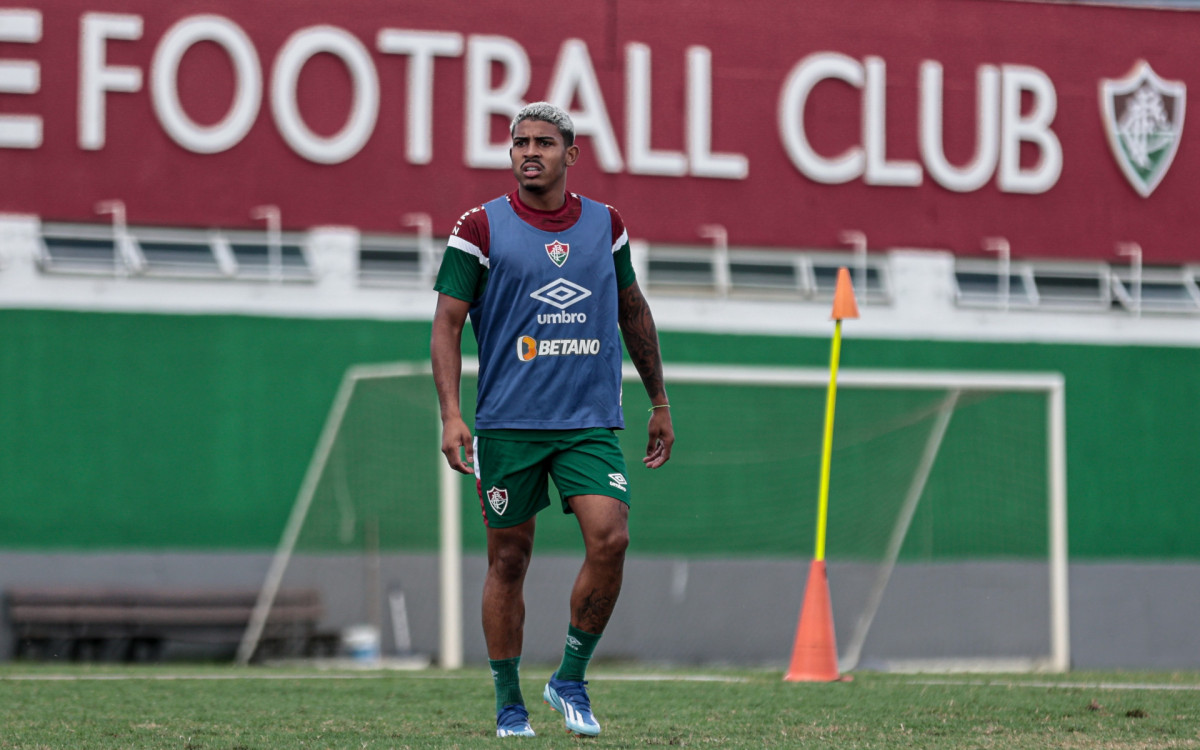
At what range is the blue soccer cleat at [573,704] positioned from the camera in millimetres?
4887

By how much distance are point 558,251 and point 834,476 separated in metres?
9.09

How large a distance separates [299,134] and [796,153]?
5.45m

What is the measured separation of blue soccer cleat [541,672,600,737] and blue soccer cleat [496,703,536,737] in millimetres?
102

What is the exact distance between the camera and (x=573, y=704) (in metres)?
4.95

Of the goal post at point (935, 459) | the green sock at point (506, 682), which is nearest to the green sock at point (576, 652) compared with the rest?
the green sock at point (506, 682)

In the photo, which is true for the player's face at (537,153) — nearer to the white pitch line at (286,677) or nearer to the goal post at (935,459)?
the white pitch line at (286,677)

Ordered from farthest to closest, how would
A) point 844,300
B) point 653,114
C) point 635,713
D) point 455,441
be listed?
point 653,114 < point 844,300 < point 635,713 < point 455,441

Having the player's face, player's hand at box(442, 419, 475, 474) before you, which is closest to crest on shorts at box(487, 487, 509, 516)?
player's hand at box(442, 419, 475, 474)

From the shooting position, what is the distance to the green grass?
4965 millimetres

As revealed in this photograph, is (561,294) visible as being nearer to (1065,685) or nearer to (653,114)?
(1065,685)

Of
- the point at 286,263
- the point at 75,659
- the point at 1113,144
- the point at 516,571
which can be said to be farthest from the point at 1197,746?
the point at 1113,144

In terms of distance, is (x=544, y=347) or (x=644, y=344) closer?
(x=544, y=347)

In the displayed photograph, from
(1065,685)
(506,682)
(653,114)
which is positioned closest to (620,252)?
(506,682)

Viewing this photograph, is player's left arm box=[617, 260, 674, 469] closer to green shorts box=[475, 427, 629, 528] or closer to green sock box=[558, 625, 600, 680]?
green shorts box=[475, 427, 629, 528]
